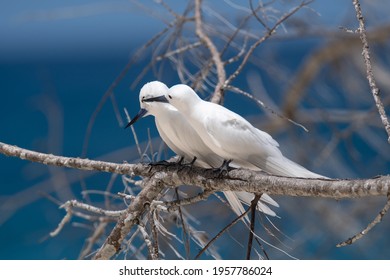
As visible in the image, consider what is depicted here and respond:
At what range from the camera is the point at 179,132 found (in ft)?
6.39

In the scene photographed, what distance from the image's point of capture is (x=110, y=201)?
92.7 inches

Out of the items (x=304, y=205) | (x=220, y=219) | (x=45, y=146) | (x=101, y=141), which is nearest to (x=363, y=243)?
(x=304, y=205)

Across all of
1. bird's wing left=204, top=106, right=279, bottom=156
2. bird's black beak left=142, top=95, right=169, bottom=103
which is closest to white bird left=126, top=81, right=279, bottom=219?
bird's black beak left=142, top=95, right=169, bottom=103

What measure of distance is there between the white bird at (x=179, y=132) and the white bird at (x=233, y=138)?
0.07 m

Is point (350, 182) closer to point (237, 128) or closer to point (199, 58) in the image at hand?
point (237, 128)

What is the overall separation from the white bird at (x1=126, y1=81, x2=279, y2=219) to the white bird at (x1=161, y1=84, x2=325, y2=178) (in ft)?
0.23

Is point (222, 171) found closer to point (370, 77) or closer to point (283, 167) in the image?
point (283, 167)

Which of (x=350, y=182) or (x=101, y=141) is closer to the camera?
(x=350, y=182)

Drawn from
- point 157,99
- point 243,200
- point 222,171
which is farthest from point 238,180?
point 157,99

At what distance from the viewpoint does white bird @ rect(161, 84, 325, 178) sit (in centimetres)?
177

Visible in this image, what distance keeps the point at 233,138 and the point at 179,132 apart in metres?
0.23

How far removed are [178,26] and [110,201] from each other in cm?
77

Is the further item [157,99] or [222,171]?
[157,99]

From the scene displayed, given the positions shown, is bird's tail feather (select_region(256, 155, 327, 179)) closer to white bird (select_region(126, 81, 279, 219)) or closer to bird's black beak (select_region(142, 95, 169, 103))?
white bird (select_region(126, 81, 279, 219))
